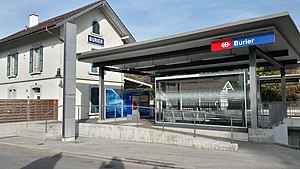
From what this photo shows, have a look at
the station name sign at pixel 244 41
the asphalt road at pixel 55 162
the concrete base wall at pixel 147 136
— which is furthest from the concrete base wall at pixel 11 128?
the station name sign at pixel 244 41

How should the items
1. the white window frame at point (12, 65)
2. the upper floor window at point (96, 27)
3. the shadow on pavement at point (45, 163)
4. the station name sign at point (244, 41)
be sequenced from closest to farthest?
1. the shadow on pavement at point (45, 163)
2. the station name sign at point (244, 41)
3. the upper floor window at point (96, 27)
4. the white window frame at point (12, 65)

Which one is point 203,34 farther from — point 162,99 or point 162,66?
point 162,66

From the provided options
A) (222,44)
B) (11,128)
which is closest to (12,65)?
(11,128)

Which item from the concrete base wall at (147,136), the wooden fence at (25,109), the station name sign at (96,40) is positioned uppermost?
the station name sign at (96,40)

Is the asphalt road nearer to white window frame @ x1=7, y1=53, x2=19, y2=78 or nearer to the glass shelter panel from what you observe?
the glass shelter panel

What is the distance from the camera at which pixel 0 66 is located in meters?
24.9

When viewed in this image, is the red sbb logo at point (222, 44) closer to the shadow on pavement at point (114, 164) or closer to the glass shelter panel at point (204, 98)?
the glass shelter panel at point (204, 98)

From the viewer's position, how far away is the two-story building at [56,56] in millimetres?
18844

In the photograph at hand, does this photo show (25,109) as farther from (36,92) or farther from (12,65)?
(12,65)

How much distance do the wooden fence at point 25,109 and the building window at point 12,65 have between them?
678 cm

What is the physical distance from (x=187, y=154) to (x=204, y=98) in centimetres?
423

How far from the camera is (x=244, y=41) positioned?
1020 cm

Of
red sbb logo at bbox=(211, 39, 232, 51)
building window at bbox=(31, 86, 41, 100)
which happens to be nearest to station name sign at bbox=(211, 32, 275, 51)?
red sbb logo at bbox=(211, 39, 232, 51)

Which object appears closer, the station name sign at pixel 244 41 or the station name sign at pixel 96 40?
the station name sign at pixel 244 41
